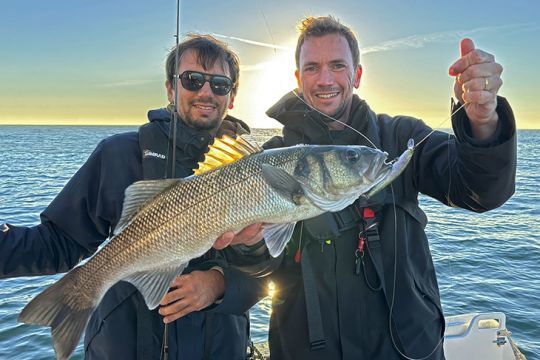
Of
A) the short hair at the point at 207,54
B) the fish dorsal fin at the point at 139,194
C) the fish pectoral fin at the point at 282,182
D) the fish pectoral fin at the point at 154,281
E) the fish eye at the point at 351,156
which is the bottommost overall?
the fish pectoral fin at the point at 154,281

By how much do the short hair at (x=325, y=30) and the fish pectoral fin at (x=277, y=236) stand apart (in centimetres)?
157

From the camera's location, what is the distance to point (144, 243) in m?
2.82

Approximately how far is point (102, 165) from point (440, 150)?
2.51m

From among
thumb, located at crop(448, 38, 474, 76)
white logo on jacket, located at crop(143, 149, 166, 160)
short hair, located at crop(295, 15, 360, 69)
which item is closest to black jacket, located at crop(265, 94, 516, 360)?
thumb, located at crop(448, 38, 474, 76)

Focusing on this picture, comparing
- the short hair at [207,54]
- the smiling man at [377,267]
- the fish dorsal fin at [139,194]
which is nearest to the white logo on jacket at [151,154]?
the fish dorsal fin at [139,194]

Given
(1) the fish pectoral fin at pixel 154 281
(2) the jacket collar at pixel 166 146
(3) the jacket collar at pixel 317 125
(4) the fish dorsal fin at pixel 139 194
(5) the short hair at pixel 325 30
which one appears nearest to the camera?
(1) the fish pectoral fin at pixel 154 281

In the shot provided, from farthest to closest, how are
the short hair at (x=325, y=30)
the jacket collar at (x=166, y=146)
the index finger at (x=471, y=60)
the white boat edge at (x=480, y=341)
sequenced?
1. the white boat edge at (x=480, y=341)
2. the short hair at (x=325, y=30)
3. the jacket collar at (x=166, y=146)
4. the index finger at (x=471, y=60)

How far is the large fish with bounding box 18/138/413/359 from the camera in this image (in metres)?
2.77

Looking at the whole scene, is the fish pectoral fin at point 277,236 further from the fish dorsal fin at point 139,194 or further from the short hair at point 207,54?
the short hair at point 207,54

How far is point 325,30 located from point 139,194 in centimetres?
198

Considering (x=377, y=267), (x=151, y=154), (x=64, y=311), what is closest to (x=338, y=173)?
(x=377, y=267)

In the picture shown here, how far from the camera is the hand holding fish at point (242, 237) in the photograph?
112 inches

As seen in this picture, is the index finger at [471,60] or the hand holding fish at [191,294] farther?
the hand holding fish at [191,294]

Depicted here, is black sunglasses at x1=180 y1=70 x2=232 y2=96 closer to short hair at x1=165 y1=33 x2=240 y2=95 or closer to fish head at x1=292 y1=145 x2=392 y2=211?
short hair at x1=165 y1=33 x2=240 y2=95
